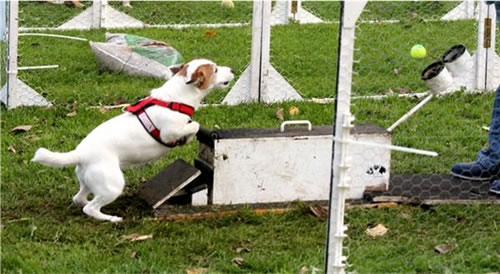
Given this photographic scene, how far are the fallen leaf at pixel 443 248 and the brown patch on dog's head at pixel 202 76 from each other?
1434 mm

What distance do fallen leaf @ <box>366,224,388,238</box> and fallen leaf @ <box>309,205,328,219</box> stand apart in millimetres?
277

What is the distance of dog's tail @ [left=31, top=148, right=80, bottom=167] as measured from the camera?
17.3ft

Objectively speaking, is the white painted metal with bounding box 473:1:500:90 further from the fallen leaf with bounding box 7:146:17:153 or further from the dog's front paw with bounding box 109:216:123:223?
the dog's front paw with bounding box 109:216:123:223

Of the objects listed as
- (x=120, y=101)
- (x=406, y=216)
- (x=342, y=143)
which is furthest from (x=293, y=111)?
(x=342, y=143)

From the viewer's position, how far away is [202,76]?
5629 millimetres

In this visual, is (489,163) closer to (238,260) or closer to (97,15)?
(238,260)

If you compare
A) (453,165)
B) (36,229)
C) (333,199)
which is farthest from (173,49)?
(333,199)

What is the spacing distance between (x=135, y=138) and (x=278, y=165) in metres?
0.73

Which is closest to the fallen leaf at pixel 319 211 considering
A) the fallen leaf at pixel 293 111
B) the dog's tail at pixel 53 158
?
the dog's tail at pixel 53 158

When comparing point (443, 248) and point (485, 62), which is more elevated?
point (485, 62)

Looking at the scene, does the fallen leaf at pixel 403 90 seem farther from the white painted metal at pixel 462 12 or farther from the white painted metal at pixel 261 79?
the white painted metal at pixel 462 12

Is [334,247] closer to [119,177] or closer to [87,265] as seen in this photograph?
[87,265]

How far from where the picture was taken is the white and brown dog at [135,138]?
17.7 ft

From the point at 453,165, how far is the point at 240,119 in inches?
68.0
